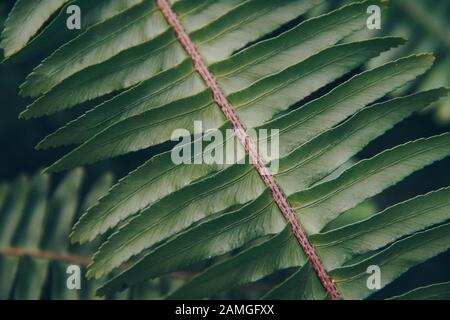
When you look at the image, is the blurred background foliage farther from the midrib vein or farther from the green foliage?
the midrib vein

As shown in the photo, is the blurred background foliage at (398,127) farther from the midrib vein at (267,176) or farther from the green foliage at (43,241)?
the midrib vein at (267,176)

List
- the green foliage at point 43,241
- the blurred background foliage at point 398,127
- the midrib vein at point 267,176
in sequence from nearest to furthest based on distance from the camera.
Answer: the midrib vein at point 267,176
the green foliage at point 43,241
the blurred background foliage at point 398,127

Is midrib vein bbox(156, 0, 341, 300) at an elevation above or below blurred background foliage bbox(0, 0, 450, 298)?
below

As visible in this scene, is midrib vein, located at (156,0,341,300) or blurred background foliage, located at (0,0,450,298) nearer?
midrib vein, located at (156,0,341,300)

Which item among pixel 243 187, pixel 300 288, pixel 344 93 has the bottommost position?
pixel 300 288

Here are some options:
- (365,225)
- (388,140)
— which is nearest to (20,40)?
(365,225)

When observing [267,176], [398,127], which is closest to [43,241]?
[267,176]

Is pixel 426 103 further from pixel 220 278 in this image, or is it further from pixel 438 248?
pixel 220 278

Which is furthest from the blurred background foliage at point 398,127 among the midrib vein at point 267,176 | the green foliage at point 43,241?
the midrib vein at point 267,176

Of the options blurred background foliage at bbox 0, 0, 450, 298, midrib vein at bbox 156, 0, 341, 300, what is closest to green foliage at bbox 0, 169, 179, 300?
blurred background foliage at bbox 0, 0, 450, 298
